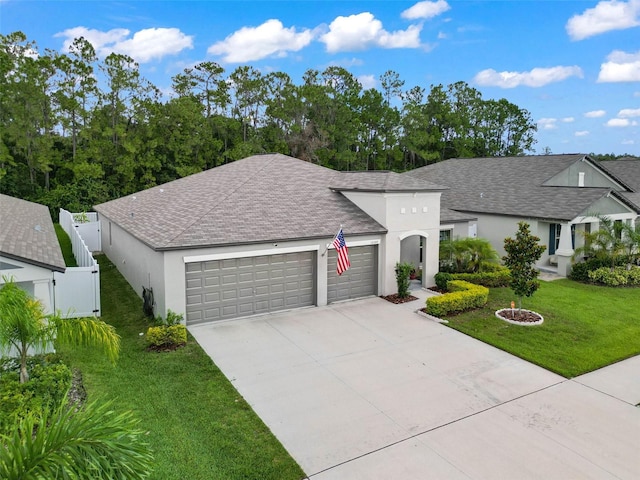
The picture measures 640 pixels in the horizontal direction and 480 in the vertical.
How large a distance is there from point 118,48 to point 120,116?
5407 millimetres

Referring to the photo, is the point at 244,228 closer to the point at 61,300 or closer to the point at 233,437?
the point at 61,300

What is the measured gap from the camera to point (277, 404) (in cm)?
928

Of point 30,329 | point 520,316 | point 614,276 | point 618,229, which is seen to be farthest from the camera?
point 618,229

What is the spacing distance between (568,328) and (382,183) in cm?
813

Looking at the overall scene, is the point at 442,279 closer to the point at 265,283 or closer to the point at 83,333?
the point at 265,283

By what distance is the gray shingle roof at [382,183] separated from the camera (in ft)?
57.1

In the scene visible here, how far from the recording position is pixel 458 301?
597 inches

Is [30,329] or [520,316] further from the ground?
[30,329]

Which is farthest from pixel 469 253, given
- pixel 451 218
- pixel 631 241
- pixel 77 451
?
pixel 77 451

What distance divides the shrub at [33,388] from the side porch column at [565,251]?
20234 mm

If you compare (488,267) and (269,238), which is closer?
(269,238)

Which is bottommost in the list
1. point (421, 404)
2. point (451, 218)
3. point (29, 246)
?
point (421, 404)

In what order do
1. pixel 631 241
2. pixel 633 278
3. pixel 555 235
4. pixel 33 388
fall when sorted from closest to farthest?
pixel 33 388, pixel 631 241, pixel 633 278, pixel 555 235

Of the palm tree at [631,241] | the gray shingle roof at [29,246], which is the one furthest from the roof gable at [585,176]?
the gray shingle roof at [29,246]
